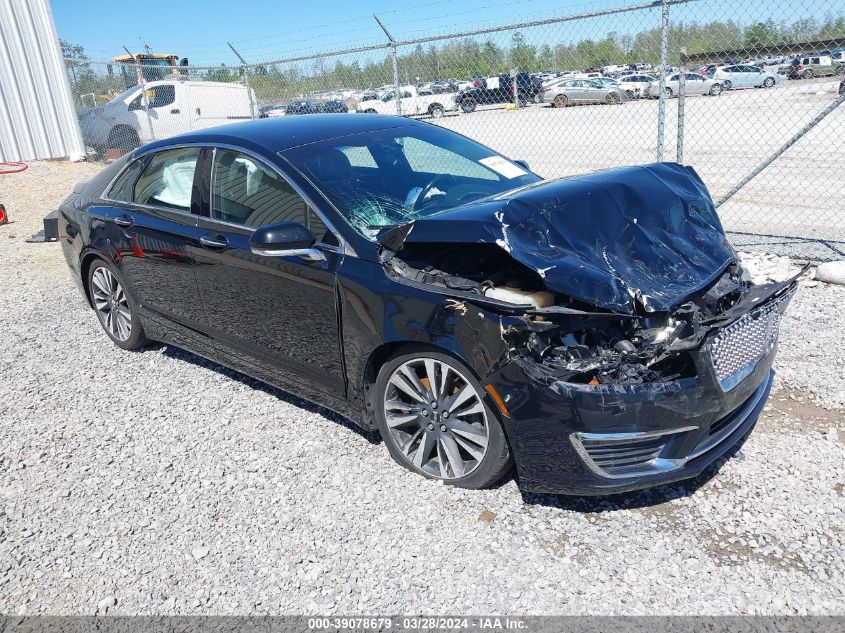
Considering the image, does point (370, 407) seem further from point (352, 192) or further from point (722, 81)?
point (722, 81)

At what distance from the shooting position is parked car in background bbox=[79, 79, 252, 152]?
51.6 feet

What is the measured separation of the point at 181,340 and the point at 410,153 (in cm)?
199

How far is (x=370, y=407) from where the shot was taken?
345 centimetres

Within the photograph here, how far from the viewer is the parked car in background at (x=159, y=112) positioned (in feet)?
51.6

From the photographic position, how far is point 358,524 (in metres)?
3.12

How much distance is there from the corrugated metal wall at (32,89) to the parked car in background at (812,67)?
14138 mm

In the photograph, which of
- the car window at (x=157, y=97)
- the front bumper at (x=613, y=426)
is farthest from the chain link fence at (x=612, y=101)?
the front bumper at (x=613, y=426)

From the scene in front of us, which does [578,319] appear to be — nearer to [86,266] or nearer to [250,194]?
[250,194]

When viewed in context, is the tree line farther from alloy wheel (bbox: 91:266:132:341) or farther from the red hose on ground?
alloy wheel (bbox: 91:266:132:341)

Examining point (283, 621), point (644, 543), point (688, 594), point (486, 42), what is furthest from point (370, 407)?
point (486, 42)

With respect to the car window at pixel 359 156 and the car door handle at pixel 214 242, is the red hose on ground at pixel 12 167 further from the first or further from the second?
the car window at pixel 359 156

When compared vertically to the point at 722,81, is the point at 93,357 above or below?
below

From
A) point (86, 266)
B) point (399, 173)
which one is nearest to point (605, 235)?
point (399, 173)

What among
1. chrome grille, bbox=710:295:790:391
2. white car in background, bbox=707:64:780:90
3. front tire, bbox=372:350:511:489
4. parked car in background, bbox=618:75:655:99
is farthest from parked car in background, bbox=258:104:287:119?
chrome grille, bbox=710:295:790:391
